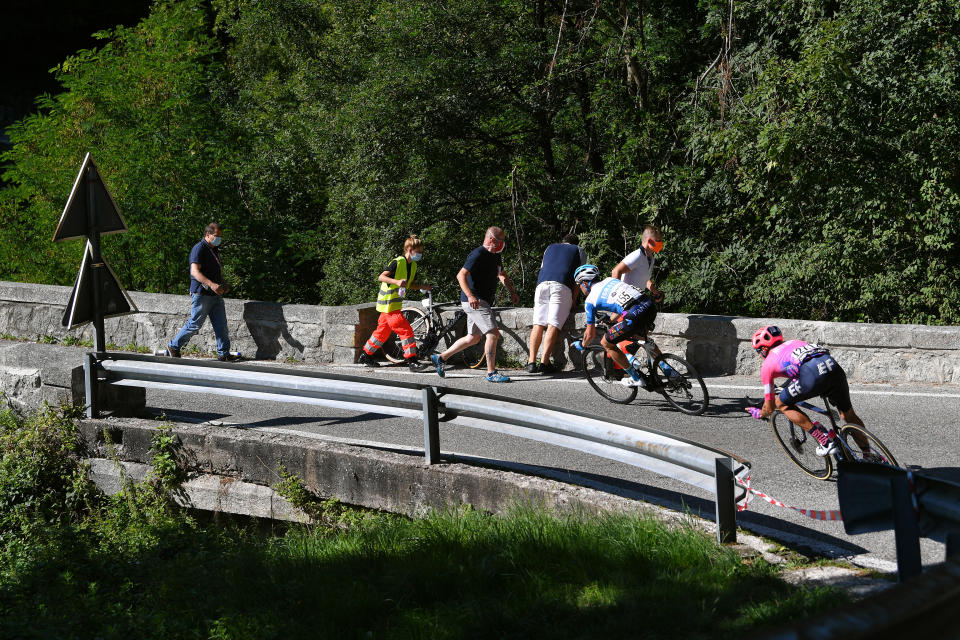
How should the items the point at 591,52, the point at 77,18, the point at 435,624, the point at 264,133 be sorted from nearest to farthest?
the point at 435,624 < the point at 591,52 < the point at 264,133 < the point at 77,18

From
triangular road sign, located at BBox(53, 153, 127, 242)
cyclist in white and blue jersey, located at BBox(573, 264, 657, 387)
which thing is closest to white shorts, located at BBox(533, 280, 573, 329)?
cyclist in white and blue jersey, located at BBox(573, 264, 657, 387)

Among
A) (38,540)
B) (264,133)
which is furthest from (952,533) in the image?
(264,133)

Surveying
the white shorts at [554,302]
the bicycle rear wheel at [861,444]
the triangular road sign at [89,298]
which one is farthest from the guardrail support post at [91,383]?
the bicycle rear wheel at [861,444]

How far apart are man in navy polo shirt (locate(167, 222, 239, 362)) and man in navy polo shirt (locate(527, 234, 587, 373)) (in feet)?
13.9

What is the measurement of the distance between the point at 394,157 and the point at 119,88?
20.2 feet

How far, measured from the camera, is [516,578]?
4273mm

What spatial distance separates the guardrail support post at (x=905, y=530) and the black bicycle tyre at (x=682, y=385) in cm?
559

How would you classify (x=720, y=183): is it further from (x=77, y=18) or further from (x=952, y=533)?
(x=77, y=18)

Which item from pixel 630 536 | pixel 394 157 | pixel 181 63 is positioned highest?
pixel 181 63

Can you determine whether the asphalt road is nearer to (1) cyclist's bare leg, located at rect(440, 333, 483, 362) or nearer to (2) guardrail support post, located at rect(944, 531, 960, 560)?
(1) cyclist's bare leg, located at rect(440, 333, 483, 362)

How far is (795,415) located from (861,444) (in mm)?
488

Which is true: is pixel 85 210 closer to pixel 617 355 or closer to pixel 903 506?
pixel 617 355

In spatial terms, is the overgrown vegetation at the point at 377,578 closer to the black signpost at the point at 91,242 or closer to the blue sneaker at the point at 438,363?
the black signpost at the point at 91,242

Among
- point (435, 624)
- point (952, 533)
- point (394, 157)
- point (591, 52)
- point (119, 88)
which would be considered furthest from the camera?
point (119, 88)
